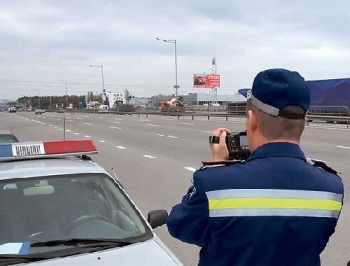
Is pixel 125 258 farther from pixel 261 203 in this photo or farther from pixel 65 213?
pixel 261 203

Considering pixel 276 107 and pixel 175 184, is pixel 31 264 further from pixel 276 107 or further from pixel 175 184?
pixel 175 184

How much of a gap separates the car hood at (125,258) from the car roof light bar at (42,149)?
143 centimetres

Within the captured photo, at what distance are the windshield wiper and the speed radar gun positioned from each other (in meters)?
1.47

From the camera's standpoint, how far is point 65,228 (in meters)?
3.18

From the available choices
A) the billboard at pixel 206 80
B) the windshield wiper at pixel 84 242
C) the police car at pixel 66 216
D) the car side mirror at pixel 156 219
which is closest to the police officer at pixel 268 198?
the police car at pixel 66 216

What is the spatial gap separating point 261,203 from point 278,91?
435 millimetres

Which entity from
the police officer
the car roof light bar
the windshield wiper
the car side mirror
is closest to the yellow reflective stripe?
the police officer

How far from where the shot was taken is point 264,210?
1.47m

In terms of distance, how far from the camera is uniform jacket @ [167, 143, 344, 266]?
1478mm

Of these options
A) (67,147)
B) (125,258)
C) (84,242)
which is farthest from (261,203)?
(67,147)

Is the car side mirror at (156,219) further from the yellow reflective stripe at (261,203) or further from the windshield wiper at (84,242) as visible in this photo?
the yellow reflective stripe at (261,203)

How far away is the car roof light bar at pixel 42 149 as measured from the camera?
3.87 meters

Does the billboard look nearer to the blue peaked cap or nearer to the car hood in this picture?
the car hood

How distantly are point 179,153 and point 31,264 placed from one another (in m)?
11.8
